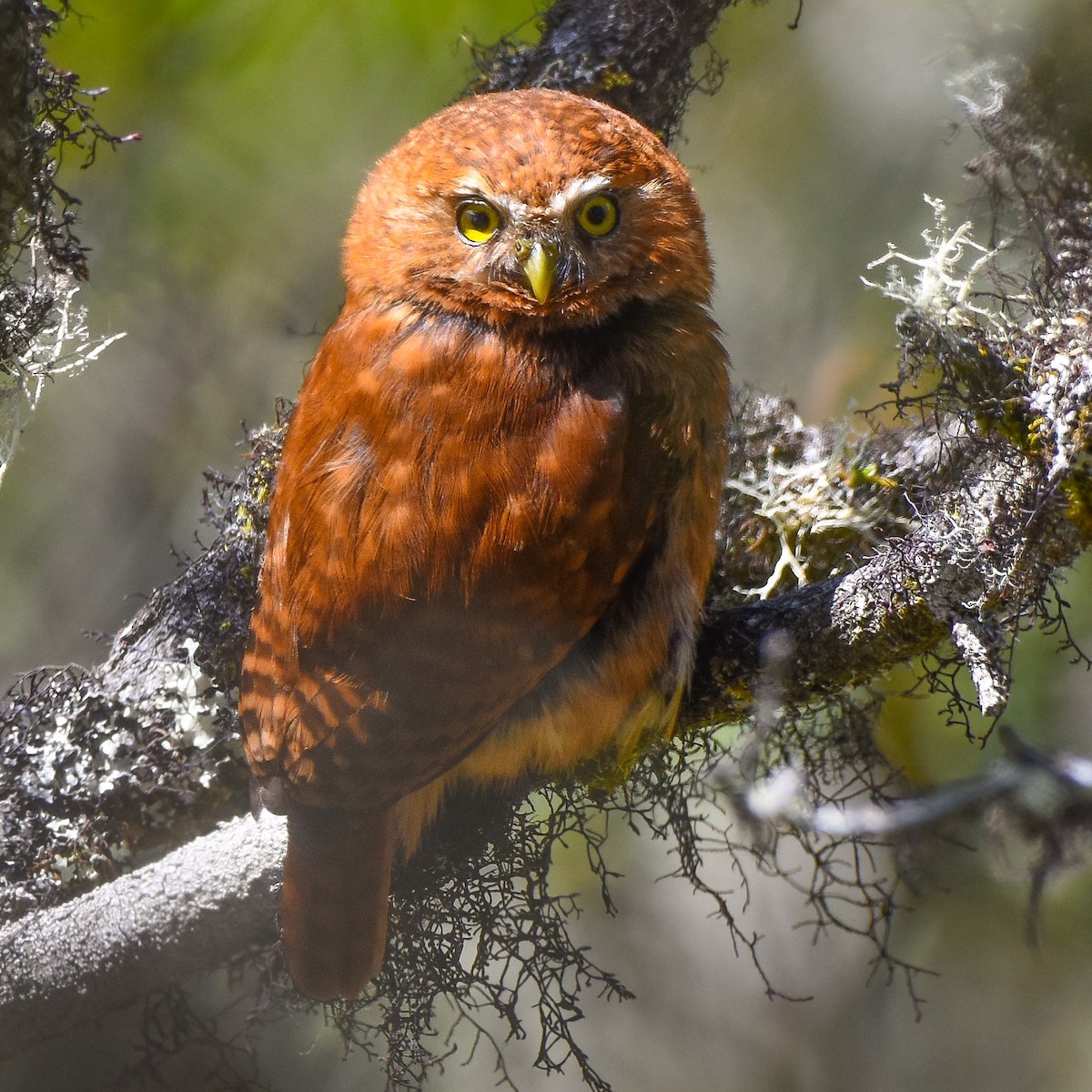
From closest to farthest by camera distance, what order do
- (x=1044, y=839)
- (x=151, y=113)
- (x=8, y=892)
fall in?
1. (x=8, y=892)
2. (x=1044, y=839)
3. (x=151, y=113)

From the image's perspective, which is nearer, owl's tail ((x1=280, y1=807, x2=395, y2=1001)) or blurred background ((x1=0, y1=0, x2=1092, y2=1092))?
owl's tail ((x1=280, y1=807, x2=395, y2=1001))

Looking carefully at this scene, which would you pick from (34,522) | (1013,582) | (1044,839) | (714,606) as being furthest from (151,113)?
(1044,839)

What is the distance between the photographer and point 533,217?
1.31 metres

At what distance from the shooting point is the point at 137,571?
229 centimetres

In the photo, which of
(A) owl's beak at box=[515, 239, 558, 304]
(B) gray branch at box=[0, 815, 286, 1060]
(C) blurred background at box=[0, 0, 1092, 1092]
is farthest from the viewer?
(C) blurred background at box=[0, 0, 1092, 1092]

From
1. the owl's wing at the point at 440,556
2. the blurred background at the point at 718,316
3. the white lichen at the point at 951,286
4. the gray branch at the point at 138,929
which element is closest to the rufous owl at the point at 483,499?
the owl's wing at the point at 440,556

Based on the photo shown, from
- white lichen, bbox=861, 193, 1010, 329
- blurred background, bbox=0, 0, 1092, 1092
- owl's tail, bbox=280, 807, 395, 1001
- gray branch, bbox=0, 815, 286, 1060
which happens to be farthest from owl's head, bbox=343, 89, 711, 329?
gray branch, bbox=0, 815, 286, 1060

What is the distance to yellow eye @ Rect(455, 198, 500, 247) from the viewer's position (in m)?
1.36

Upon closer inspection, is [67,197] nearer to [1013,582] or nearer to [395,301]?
[395,301]

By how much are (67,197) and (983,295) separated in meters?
0.95

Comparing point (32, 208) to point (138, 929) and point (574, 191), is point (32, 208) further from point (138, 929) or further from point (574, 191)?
point (138, 929)

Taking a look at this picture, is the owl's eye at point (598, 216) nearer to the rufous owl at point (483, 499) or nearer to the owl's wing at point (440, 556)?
the rufous owl at point (483, 499)

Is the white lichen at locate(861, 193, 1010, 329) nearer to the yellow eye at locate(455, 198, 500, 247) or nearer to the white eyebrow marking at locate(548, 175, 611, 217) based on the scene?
the white eyebrow marking at locate(548, 175, 611, 217)

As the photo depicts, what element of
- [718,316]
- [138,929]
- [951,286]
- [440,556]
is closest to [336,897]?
[138,929]
